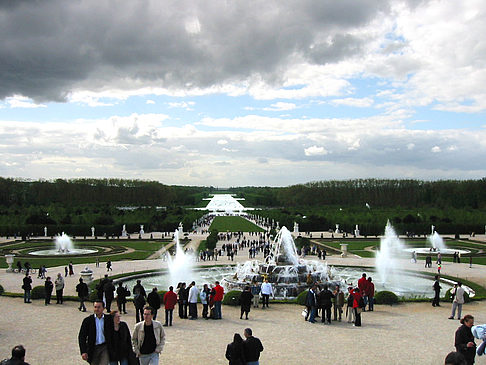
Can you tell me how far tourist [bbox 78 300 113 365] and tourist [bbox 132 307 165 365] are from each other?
492 mm

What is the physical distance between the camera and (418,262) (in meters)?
32.4

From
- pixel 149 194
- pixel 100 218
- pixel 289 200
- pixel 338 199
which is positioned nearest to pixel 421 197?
pixel 338 199

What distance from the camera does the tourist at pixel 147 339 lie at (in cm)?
703

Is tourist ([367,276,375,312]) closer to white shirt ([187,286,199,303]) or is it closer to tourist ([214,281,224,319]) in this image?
tourist ([214,281,224,319])

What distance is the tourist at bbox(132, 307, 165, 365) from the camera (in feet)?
23.1

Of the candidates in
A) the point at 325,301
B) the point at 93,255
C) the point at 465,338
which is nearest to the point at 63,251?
the point at 93,255

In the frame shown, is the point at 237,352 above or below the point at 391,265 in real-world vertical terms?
above

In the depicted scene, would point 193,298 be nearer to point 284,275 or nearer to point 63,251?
point 284,275

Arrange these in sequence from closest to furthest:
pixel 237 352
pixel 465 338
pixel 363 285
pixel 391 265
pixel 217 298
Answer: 1. pixel 237 352
2. pixel 465 338
3. pixel 217 298
4. pixel 363 285
5. pixel 391 265

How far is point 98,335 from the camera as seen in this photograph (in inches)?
262

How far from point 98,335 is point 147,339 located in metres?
0.75

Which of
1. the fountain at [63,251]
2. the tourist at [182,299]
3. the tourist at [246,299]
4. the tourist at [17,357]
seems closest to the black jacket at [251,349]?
the tourist at [17,357]

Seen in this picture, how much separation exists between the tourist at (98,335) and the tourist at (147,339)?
19.4 inches

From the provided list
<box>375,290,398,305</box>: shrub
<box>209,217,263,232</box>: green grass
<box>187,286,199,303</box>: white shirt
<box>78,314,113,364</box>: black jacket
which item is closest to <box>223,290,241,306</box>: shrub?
<box>187,286,199,303</box>: white shirt
